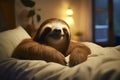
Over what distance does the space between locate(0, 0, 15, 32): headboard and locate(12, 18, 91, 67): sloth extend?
0.78m

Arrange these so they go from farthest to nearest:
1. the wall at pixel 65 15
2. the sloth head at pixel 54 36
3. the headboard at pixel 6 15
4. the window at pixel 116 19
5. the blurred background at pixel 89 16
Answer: the window at pixel 116 19
the blurred background at pixel 89 16
the wall at pixel 65 15
the headboard at pixel 6 15
the sloth head at pixel 54 36

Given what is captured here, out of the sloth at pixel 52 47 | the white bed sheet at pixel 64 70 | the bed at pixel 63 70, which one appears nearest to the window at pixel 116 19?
the sloth at pixel 52 47

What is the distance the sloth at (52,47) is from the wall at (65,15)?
1.22 meters

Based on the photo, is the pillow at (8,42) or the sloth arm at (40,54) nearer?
the sloth arm at (40,54)

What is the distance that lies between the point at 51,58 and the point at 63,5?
7.24ft

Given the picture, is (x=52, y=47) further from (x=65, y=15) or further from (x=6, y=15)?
(x=65, y=15)

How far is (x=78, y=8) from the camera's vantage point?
3607mm

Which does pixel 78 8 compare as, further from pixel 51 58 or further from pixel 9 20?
pixel 51 58

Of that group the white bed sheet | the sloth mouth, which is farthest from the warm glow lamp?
the white bed sheet

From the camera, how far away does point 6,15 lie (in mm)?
2436

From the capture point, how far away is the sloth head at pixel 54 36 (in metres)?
1.61

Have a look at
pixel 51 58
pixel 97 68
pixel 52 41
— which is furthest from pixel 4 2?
pixel 97 68

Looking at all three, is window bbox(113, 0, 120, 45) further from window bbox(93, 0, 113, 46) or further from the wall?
the wall

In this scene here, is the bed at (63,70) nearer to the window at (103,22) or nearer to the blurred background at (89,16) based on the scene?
the blurred background at (89,16)
